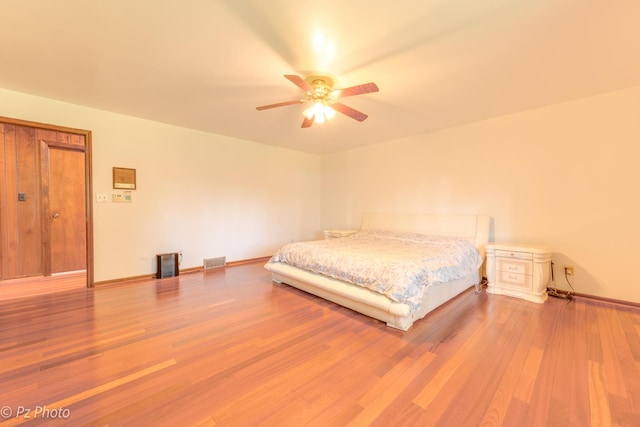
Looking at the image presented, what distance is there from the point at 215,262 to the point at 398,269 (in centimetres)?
370

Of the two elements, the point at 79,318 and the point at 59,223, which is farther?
the point at 59,223

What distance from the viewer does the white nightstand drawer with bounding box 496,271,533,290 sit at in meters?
3.20

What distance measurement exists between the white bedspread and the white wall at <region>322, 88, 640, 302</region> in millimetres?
907

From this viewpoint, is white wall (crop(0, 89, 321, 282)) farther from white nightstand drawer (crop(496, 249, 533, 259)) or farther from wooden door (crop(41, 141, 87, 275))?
white nightstand drawer (crop(496, 249, 533, 259))

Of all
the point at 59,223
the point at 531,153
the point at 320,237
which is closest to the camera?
the point at 531,153

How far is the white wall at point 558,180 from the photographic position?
3027 mm

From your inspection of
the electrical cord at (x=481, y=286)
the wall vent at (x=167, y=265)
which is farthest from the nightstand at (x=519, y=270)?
the wall vent at (x=167, y=265)

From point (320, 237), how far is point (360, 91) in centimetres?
486

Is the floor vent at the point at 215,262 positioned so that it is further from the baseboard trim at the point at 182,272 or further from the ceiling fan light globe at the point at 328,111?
the ceiling fan light globe at the point at 328,111

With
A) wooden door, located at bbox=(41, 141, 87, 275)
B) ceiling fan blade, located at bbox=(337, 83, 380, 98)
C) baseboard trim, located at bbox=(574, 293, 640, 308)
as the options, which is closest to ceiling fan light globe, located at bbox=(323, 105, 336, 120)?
ceiling fan blade, located at bbox=(337, 83, 380, 98)

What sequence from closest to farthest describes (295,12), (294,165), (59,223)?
(295,12) → (59,223) → (294,165)

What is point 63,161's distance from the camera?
4.63m

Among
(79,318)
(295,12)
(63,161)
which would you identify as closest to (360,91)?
(295,12)

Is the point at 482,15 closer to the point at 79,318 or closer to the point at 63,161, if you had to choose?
the point at 79,318
